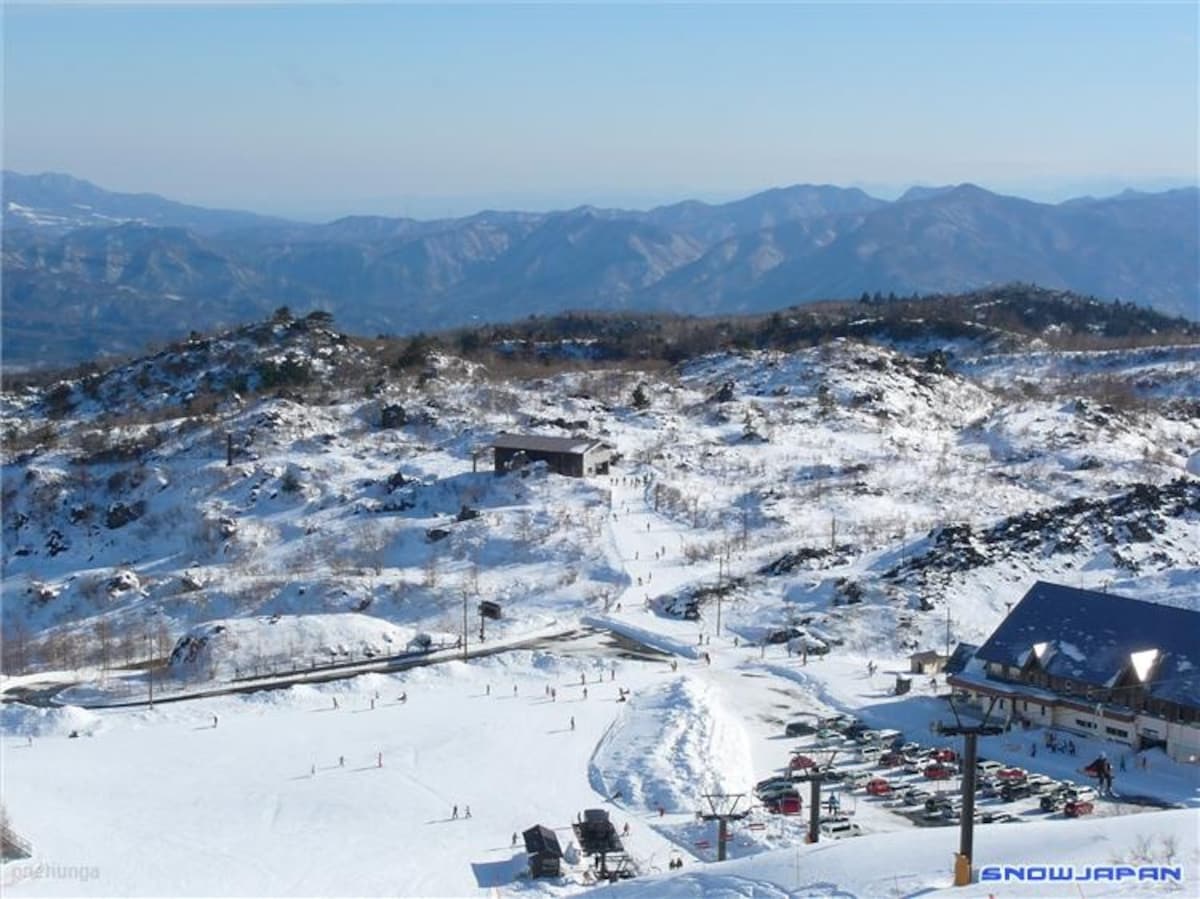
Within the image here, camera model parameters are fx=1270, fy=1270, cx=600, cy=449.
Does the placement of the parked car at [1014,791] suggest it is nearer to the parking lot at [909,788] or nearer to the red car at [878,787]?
the parking lot at [909,788]

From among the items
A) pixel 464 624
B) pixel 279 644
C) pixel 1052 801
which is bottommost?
pixel 279 644

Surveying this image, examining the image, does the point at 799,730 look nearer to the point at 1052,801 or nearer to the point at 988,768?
the point at 988,768

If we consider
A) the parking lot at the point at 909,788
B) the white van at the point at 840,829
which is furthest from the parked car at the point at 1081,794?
the white van at the point at 840,829

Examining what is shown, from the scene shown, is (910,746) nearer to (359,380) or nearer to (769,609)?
(769,609)

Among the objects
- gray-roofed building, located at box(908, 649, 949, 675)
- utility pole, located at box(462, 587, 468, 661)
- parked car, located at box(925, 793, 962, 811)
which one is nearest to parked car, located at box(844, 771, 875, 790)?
parked car, located at box(925, 793, 962, 811)

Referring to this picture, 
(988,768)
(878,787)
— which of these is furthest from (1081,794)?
(878,787)

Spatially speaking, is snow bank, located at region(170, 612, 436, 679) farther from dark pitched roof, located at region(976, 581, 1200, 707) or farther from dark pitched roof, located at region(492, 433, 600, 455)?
dark pitched roof, located at region(976, 581, 1200, 707)
